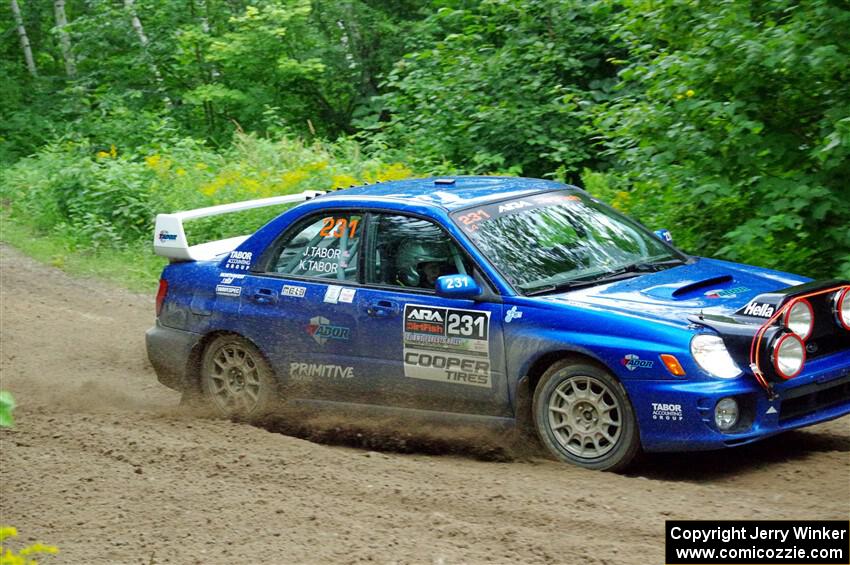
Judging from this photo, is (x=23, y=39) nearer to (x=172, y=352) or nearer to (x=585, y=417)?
(x=172, y=352)

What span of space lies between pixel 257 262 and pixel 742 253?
12.8ft

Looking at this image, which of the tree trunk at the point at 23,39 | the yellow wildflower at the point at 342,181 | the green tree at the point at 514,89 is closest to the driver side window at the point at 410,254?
the yellow wildflower at the point at 342,181

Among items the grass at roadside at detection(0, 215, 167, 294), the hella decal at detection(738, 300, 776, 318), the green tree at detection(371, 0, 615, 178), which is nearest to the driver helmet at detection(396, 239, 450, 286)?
the hella decal at detection(738, 300, 776, 318)

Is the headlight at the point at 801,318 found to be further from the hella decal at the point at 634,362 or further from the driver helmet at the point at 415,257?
the driver helmet at the point at 415,257

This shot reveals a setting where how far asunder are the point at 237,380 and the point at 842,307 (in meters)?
3.87

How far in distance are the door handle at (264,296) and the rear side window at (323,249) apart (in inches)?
6.1

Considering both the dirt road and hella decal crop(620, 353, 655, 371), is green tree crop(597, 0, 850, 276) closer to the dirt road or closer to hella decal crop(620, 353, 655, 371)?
the dirt road

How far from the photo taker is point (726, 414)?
Answer: 6.03 metres

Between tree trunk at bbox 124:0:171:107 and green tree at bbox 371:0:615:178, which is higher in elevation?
tree trunk at bbox 124:0:171:107

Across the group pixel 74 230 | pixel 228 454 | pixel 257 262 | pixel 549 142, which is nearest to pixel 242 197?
pixel 74 230

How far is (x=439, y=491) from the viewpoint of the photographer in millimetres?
6004

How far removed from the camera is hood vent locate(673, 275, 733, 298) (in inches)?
259

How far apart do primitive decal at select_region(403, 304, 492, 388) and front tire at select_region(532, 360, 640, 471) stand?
1.35ft

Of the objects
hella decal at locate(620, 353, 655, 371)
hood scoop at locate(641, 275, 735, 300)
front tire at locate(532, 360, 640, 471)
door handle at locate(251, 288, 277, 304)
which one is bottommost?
front tire at locate(532, 360, 640, 471)
